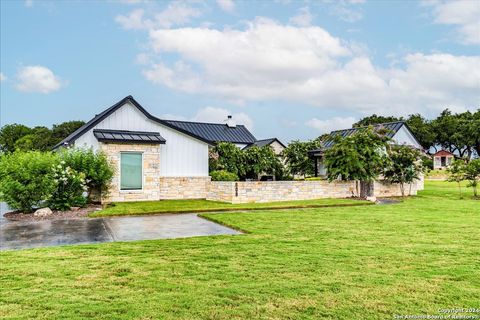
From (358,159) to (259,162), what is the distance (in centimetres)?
811

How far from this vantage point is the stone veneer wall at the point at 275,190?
16250 millimetres

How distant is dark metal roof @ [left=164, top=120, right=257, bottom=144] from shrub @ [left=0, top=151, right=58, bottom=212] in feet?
69.2

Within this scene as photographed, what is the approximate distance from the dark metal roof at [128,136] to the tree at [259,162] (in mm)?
8686

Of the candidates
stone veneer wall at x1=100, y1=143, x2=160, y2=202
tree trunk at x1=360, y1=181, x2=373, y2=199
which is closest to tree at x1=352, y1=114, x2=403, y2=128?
tree trunk at x1=360, y1=181, x2=373, y2=199

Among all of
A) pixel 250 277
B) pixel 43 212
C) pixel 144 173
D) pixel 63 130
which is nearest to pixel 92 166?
pixel 144 173

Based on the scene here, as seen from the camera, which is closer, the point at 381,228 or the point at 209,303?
the point at 209,303

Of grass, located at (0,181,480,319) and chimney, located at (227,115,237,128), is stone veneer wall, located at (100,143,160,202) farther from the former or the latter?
chimney, located at (227,115,237,128)

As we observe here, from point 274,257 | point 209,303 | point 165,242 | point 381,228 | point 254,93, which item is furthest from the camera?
point 254,93

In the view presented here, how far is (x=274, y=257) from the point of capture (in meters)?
6.17

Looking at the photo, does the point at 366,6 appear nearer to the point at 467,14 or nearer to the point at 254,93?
the point at 467,14

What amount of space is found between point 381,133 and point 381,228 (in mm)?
12536

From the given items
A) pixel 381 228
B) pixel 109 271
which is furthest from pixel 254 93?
pixel 109 271

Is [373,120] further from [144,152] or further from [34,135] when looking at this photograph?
[144,152]

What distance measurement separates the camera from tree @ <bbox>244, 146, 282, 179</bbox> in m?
25.3
